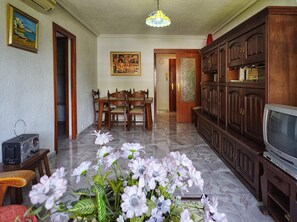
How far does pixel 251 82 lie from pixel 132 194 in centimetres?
248

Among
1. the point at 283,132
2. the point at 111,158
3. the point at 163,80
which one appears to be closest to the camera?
the point at 111,158

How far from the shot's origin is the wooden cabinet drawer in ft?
5.96

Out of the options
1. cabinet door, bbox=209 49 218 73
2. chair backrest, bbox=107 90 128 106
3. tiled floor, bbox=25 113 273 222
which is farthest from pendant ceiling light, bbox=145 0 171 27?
chair backrest, bbox=107 90 128 106

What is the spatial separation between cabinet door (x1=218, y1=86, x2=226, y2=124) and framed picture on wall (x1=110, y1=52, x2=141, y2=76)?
359cm

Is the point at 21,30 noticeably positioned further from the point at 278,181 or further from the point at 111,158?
the point at 278,181

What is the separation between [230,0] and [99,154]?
4087 millimetres

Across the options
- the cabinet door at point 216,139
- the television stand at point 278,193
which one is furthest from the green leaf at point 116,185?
the cabinet door at point 216,139

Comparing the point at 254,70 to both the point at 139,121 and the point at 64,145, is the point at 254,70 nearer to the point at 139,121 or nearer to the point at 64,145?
the point at 64,145

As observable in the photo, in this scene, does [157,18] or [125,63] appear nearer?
[157,18]

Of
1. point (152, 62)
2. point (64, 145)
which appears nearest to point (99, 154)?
point (64, 145)

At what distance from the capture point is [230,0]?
4.05 m

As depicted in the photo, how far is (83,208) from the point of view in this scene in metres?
0.75

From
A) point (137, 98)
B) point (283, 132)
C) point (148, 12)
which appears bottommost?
point (283, 132)

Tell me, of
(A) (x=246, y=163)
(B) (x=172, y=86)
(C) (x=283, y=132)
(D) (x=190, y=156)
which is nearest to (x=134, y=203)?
(C) (x=283, y=132)
